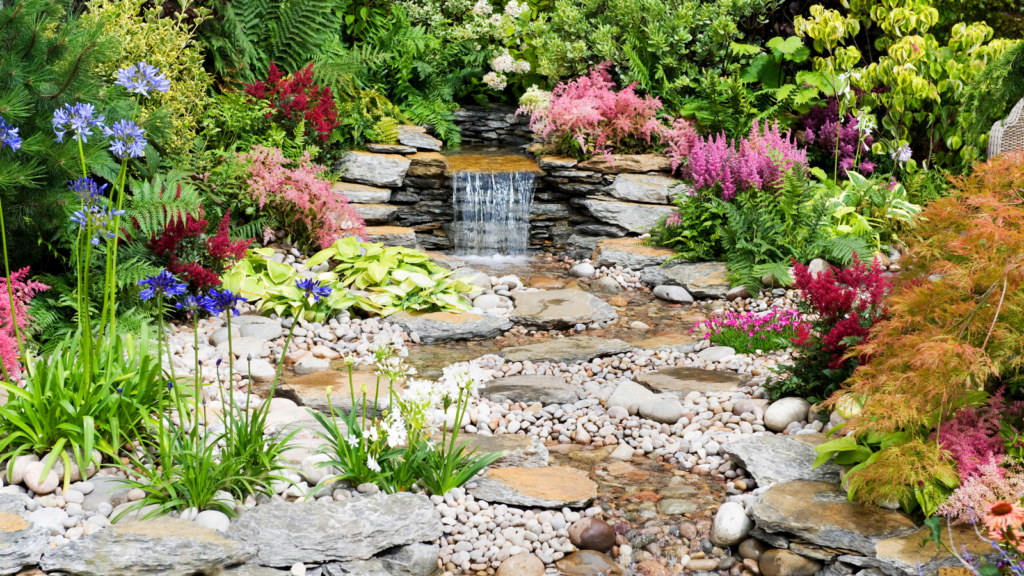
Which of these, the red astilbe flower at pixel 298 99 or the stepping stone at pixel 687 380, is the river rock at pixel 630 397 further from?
the red astilbe flower at pixel 298 99

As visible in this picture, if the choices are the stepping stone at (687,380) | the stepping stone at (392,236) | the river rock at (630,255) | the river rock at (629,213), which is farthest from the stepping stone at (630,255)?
the stepping stone at (687,380)

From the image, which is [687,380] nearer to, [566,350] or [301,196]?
[566,350]

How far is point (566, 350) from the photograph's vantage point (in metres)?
4.92

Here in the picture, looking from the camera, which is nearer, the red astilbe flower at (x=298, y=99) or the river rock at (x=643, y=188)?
the red astilbe flower at (x=298, y=99)

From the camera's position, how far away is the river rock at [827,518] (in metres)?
2.65

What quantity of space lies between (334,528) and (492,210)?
5351 mm

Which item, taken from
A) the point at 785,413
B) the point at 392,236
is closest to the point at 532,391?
the point at 785,413

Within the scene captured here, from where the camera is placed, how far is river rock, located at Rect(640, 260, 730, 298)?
608 cm

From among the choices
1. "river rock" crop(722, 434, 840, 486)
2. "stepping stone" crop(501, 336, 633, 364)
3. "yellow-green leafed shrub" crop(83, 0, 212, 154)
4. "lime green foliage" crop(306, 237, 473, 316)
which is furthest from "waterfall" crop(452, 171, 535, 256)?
"river rock" crop(722, 434, 840, 486)

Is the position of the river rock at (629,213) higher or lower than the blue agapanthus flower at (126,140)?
lower

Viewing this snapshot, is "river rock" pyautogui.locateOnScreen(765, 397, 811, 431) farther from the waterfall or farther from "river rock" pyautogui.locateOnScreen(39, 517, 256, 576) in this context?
the waterfall

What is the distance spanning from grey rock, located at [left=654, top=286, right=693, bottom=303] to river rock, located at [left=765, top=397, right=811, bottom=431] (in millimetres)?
2450

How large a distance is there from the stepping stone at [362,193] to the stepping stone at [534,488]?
439 centimetres

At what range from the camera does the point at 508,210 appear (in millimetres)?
7754
